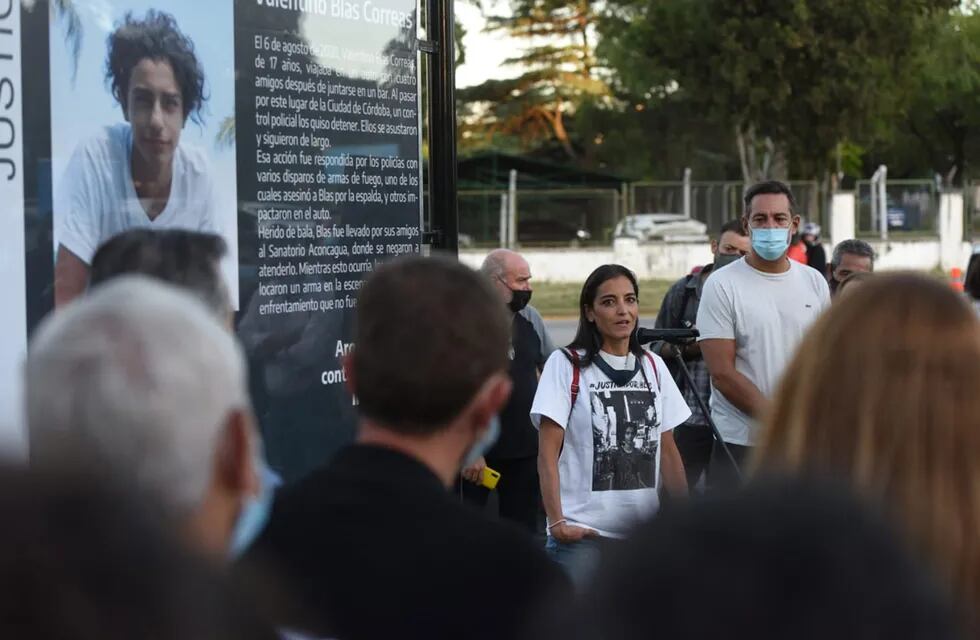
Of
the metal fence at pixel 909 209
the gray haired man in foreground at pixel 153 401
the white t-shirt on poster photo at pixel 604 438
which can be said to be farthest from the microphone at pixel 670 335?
the metal fence at pixel 909 209

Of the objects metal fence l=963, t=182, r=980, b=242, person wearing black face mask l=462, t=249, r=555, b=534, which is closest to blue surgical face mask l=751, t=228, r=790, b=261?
person wearing black face mask l=462, t=249, r=555, b=534

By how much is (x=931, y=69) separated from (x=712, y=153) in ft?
30.3

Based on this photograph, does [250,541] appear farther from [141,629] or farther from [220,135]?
[220,135]

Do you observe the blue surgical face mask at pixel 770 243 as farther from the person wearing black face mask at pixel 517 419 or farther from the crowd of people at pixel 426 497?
the crowd of people at pixel 426 497

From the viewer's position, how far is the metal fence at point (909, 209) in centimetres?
3378

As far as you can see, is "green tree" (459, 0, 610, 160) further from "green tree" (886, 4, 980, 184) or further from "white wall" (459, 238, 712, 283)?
"white wall" (459, 238, 712, 283)

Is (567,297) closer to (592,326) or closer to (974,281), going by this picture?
(974,281)

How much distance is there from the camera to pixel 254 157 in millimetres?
4383

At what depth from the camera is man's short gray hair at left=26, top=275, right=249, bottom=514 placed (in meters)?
1.42

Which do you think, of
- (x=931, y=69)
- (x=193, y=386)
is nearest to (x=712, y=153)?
(x=931, y=69)

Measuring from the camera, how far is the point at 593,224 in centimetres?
3447

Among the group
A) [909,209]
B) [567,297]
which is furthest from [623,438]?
[909,209]

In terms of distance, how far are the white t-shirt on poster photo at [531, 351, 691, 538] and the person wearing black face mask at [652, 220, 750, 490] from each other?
1.20 m

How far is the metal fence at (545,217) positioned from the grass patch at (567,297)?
210cm
